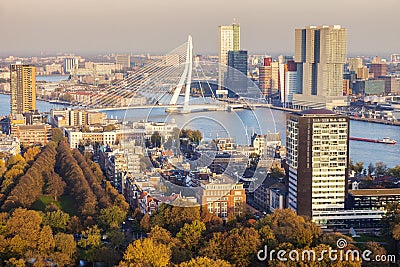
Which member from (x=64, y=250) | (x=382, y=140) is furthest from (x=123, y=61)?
(x=64, y=250)

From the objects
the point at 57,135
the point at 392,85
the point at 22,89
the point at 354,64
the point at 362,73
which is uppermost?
the point at 354,64

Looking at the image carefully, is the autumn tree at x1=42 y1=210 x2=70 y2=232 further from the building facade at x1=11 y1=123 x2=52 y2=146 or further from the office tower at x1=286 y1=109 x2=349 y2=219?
the building facade at x1=11 y1=123 x2=52 y2=146

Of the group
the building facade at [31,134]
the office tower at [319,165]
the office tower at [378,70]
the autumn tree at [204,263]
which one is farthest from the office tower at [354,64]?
the autumn tree at [204,263]

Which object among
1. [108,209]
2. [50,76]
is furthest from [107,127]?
[50,76]

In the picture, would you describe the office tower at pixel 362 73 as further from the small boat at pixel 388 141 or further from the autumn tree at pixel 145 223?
the autumn tree at pixel 145 223

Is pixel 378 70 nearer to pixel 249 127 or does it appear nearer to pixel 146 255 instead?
pixel 249 127

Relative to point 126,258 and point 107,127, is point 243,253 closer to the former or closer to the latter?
point 126,258
